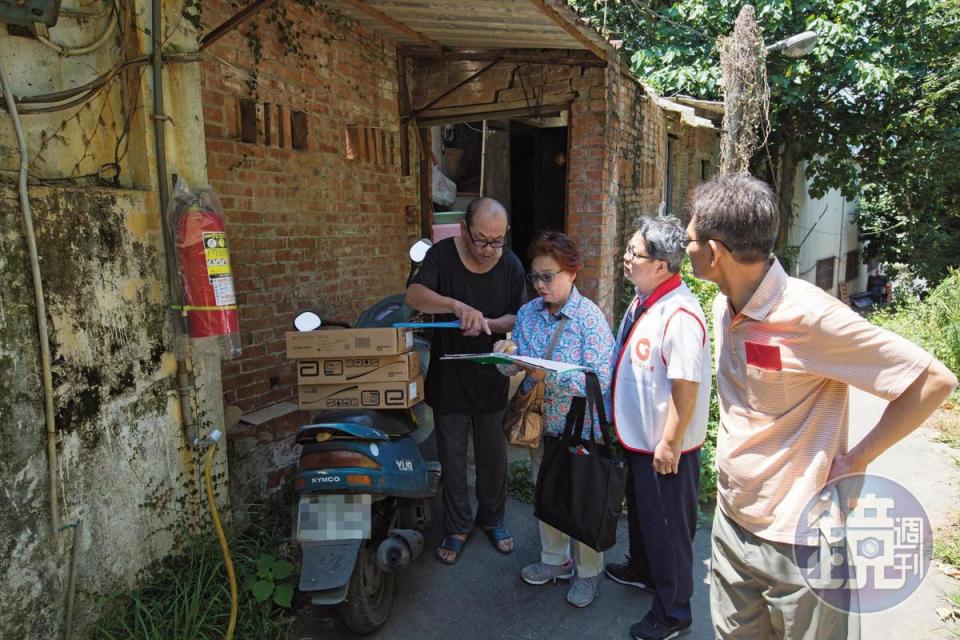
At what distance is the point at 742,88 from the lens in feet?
22.6

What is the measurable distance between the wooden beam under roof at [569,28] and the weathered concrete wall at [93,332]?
203 cm

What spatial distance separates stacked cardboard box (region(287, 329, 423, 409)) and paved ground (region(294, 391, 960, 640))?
1012 millimetres

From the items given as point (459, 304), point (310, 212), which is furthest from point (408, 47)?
point (459, 304)

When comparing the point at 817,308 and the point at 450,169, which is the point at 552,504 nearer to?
the point at 817,308

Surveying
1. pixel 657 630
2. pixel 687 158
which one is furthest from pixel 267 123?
pixel 687 158

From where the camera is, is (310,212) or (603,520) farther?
(310,212)

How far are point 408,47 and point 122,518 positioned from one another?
454 cm

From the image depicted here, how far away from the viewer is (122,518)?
2.55 metres

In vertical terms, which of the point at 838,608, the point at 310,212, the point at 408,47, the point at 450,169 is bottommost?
the point at 838,608

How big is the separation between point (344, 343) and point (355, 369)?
0.15 m

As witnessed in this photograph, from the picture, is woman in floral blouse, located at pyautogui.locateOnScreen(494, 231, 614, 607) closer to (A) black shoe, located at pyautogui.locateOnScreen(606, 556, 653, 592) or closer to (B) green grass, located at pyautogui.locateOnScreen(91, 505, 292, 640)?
(A) black shoe, located at pyautogui.locateOnScreen(606, 556, 653, 592)

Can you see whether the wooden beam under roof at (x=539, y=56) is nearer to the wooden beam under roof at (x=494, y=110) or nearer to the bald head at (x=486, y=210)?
the wooden beam under roof at (x=494, y=110)

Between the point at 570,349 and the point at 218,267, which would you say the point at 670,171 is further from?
the point at 218,267

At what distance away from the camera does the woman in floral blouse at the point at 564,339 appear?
2.97 m
